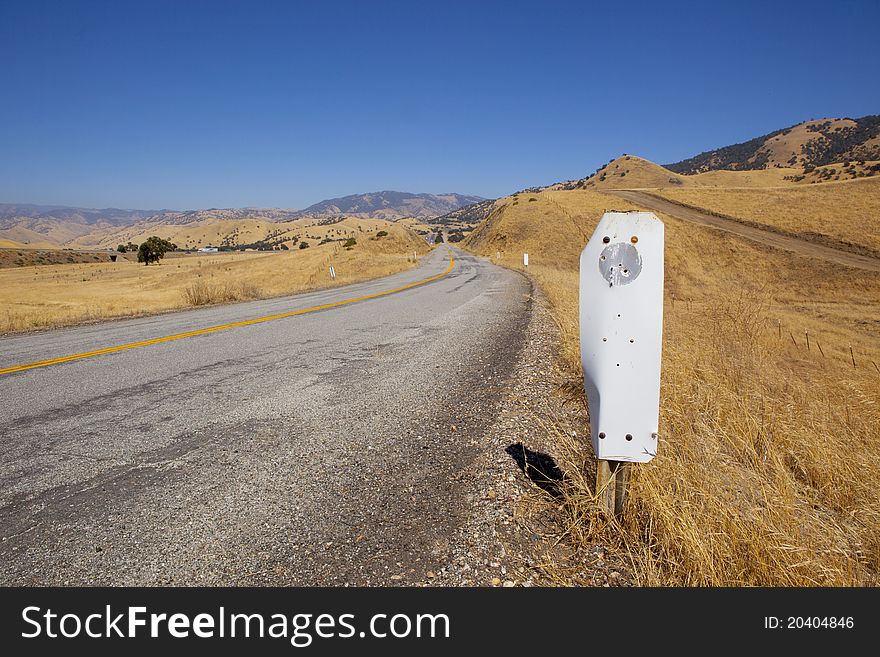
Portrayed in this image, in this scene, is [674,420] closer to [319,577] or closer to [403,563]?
[403,563]

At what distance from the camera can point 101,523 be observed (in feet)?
7.64

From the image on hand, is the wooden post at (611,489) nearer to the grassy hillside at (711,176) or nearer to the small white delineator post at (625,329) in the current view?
the small white delineator post at (625,329)

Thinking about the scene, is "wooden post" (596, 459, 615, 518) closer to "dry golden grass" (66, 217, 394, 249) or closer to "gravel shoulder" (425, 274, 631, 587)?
"gravel shoulder" (425, 274, 631, 587)

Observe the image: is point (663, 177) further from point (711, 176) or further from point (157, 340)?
point (157, 340)

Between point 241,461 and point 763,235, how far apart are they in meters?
45.5

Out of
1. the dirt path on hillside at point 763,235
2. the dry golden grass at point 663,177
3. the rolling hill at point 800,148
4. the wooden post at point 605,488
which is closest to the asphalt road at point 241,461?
the wooden post at point 605,488

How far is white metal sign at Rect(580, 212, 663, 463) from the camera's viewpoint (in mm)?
1883

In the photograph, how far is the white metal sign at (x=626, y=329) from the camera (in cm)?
188

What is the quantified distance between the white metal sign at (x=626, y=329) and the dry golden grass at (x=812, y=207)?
4039 cm

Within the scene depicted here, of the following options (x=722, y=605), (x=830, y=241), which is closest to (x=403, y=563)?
(x=722, y=605)

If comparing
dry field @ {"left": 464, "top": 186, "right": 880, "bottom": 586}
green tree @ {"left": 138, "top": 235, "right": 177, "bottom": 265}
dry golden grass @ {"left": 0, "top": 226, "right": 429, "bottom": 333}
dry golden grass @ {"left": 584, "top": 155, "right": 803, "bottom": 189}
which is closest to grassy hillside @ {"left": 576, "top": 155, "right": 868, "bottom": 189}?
dry golden grass @ {"left": 584, "top": 155, "right": 803, "bottom": 189}

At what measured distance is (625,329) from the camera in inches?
75.3

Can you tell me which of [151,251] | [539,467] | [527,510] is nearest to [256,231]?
[151,251]

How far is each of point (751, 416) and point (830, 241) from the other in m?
41.0
